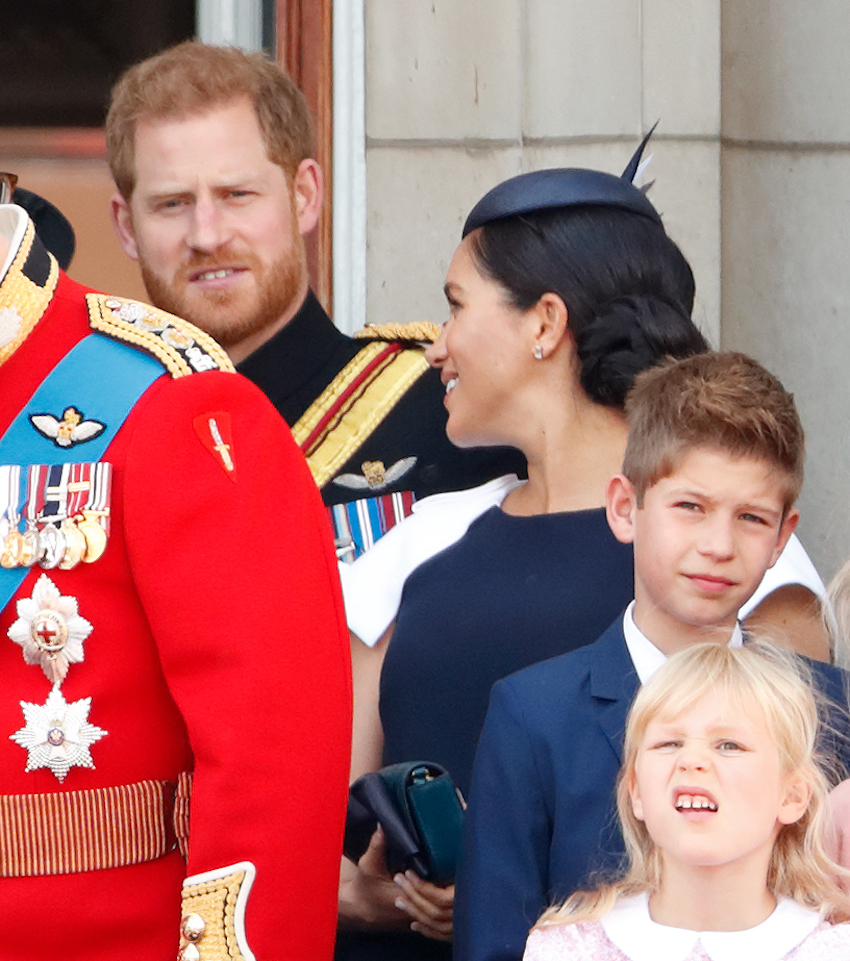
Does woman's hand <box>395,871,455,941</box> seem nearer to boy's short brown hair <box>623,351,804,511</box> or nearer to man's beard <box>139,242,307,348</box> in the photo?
boy's short brown hair <box>623,351,804,511</box>

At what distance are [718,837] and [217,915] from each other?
584 millimetres

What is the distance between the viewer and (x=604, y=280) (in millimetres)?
2764

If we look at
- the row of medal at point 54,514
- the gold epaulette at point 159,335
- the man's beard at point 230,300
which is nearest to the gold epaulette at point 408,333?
the man's beard at point 230,300

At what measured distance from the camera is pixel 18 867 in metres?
2.17

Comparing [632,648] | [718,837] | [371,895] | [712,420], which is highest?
[712,420]

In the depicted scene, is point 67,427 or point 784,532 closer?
point 67,427

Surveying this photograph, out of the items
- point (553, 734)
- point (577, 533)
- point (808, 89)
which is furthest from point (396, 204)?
point (553, 734)

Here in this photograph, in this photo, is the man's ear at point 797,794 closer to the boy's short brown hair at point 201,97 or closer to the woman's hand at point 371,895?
the woman's hand at point 371,895

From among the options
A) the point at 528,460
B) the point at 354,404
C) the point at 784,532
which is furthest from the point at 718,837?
the point at 354,404

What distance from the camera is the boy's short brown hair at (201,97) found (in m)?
Result: 3.29

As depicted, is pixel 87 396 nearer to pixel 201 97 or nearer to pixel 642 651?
pixel 642 651

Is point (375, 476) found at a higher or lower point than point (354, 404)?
lower

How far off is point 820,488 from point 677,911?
2.25m

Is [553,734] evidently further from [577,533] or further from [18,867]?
[18,867]
